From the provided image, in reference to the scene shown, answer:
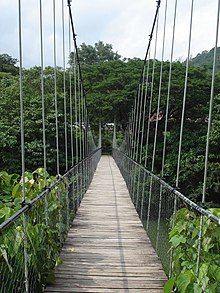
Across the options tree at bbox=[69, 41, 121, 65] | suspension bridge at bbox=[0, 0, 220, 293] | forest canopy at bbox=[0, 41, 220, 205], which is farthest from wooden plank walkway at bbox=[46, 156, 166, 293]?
tree at bbox=[69, 41, 121, 65]

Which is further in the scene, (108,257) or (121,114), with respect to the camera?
(121,114)

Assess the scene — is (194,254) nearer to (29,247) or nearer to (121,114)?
(29,247)

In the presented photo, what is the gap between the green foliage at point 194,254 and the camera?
4.03 feet

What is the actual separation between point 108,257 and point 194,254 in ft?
3.18

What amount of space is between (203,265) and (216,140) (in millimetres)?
7820

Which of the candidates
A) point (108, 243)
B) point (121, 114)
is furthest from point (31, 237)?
point (121, 114)

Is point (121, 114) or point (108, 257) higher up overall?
point (121, 114)

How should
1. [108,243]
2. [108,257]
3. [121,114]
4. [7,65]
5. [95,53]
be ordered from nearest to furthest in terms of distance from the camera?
1. [108,257]
2. [108,243]
3. [121,114]
4. [7,65]
5. [95,53]

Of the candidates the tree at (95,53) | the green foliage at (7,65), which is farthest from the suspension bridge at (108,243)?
the tree at (95,53)

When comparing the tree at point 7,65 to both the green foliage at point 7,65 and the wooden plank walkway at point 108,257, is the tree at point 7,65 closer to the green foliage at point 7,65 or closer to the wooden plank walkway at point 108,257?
the green foliage at point 7,65

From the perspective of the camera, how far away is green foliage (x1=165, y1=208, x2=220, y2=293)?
1.23m

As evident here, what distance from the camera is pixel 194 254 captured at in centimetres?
140

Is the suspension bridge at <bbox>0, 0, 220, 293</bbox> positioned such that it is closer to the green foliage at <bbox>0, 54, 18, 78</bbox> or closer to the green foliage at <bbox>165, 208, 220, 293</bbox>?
the green foliage at <bbox>165, 208, 220, 293</bbox>

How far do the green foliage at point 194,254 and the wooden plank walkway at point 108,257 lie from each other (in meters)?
0.45
